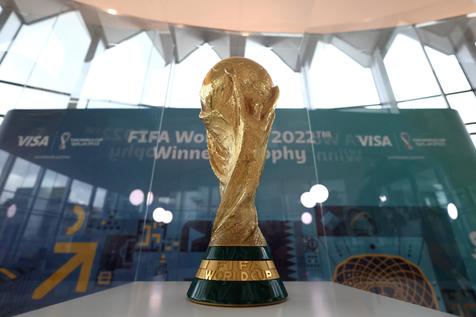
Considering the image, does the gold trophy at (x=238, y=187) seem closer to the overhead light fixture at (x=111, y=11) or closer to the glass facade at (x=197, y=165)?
the glass facade at (x=197, y=165)

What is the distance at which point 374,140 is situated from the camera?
148 cm

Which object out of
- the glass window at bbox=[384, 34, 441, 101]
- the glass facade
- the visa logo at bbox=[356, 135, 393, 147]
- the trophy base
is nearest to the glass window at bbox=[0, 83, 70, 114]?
the glass facade

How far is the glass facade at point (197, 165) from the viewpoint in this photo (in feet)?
3.92

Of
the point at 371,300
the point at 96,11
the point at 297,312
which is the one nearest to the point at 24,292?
the point at 297,312

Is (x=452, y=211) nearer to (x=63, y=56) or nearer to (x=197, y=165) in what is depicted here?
(x=197, y=165)

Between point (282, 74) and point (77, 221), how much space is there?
1.37 metres

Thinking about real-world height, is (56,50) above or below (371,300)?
above

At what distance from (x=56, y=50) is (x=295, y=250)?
5.36ft

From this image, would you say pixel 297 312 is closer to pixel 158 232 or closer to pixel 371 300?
pixel 371 300

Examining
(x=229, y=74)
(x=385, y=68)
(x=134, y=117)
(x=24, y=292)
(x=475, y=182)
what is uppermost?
(x=385, y=68)

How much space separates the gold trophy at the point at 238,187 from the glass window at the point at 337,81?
102 cm

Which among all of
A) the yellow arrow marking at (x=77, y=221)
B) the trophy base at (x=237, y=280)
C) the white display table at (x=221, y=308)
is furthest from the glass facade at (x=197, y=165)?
the trophy base at (x=237, y=280)

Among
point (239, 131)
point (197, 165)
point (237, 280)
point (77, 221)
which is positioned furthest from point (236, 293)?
point (77, 221)

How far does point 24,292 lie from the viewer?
A: 1.10 meters
